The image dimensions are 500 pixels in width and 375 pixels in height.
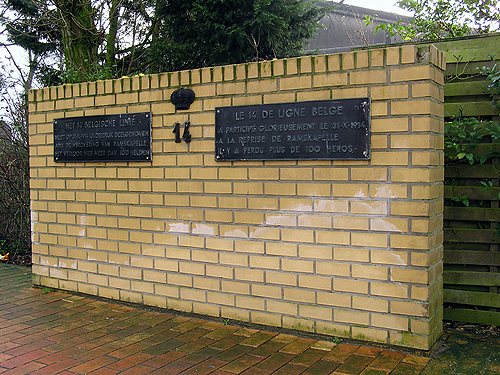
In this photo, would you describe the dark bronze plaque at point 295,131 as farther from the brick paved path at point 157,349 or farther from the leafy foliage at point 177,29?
the leafy foliage at point 177,29

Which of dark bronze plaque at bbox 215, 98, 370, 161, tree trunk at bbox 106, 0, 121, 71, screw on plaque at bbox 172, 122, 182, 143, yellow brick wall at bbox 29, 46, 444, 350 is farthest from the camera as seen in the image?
tree trunk at bbox 106, 0, 121, 71

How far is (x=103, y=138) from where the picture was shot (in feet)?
16.0

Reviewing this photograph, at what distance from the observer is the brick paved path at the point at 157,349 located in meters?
3.27

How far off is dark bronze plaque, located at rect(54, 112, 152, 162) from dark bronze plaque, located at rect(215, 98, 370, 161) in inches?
34.1

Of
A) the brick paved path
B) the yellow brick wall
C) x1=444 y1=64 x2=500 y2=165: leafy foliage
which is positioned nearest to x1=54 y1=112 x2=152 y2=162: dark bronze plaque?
the yellow brick wall

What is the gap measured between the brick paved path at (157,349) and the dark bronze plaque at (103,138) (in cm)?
152

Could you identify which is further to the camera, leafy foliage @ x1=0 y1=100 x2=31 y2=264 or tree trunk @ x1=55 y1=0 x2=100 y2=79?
tree trunk @ x1=55 y1=0 x2=100 y2=79

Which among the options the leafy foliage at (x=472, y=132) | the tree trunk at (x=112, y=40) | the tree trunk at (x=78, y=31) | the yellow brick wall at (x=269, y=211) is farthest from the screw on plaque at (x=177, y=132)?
the tree trunk at (x=112, y=40)

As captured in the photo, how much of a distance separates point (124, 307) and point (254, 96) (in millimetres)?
2427

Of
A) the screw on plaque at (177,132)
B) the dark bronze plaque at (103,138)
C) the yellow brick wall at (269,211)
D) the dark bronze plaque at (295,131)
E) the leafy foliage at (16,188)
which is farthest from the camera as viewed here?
the leafy foliage at (16,188)

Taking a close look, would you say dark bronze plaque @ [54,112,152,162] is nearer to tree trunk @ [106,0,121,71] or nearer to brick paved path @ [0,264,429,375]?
brick paved path @ [0,264,429,375]

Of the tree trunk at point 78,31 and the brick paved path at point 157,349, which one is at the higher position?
the tree trunk at point 78,31

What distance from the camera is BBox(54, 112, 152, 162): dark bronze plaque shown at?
461cm

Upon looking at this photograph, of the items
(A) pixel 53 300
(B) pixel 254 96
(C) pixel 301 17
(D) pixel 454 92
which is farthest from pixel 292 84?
(C) pixel 301 17
